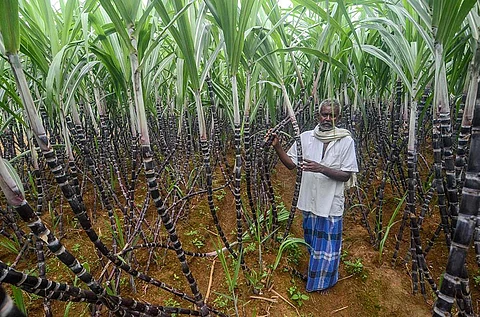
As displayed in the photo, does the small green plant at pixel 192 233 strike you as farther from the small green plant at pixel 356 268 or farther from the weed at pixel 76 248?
the small green plant at pixel 356 268

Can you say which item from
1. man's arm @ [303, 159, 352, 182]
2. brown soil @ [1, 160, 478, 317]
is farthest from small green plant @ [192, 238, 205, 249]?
man's arm @ [303, 159, 352, 182]

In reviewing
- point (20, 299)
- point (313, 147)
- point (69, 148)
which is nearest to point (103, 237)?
point (69, 148)

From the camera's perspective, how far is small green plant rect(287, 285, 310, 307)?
4.63 ft

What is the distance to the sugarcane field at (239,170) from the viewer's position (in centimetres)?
69

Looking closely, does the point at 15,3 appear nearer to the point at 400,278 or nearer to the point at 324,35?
the point at 324,35

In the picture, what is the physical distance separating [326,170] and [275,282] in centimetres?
63

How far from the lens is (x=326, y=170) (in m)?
1.45

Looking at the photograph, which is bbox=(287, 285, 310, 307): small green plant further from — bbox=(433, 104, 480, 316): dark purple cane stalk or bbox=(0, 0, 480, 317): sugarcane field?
bbox=(433, 104, 480, 316): dark purple cane stalk

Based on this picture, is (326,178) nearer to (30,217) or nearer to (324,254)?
(324,254)

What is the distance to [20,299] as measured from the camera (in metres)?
0.72

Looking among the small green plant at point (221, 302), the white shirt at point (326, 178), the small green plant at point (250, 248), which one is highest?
the white shirt at point (326, 178)

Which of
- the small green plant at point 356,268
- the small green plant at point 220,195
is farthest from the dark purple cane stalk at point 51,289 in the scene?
the small green plant at point 220,195

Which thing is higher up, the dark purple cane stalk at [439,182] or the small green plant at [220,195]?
the dark purple cane stalk at [439,182]

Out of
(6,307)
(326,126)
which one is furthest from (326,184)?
(6,307)
